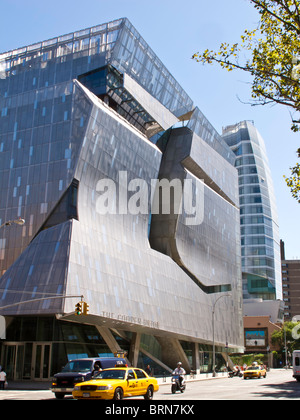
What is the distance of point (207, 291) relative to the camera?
2904 inches

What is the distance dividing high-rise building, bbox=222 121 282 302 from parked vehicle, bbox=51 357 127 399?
124250 millimetres

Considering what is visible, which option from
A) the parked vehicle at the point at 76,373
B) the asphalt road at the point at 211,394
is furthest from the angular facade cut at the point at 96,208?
the parked vehicle at the point at 76,373

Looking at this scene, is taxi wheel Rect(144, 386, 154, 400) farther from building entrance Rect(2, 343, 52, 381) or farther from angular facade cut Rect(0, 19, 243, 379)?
building entrance Rect(2, 343, 52, 381)

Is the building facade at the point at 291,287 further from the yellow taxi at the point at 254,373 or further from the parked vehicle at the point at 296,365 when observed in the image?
the parked vehicle at the point at 296,365

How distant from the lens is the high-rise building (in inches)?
5733

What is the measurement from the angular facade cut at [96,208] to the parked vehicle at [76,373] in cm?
1066

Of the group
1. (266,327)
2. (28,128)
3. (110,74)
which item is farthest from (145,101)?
(266,327)

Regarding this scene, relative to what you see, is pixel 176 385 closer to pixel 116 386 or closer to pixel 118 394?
pixel 118 394

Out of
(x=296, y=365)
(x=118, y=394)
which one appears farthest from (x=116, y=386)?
(x=296, y=365)

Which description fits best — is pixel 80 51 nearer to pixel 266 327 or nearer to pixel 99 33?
pixel 99 33

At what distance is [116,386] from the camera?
19359 millimetres

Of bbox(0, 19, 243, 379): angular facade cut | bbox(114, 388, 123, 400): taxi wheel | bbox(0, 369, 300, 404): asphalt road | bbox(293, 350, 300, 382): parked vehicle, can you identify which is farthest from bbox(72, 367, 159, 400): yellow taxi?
bbox(293, 350, 300, 382): parked vehicle

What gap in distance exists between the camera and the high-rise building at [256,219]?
14562cm

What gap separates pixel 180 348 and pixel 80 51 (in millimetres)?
39656
